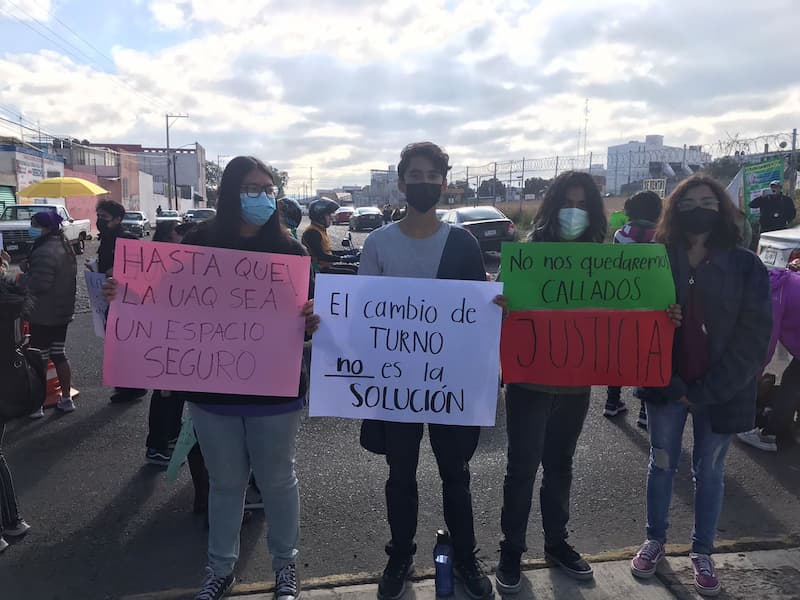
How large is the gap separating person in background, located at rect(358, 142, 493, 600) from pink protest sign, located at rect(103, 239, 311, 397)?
0.43 m

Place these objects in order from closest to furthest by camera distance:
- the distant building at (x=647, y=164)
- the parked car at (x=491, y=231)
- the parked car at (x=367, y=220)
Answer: the parked car at (x=491, y=231), the distant building at (x=647, y=164), the parked car at (x=367, y=220)

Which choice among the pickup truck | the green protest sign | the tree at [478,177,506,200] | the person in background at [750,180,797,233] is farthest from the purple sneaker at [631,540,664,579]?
the tree at [478,177,506,200]

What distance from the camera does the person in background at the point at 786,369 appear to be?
4.38 metres

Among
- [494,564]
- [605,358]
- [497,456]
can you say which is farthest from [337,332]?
[497,456]

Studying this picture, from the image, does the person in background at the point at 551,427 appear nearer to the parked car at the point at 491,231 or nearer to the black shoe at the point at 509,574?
the black shoe at the point at 509,574

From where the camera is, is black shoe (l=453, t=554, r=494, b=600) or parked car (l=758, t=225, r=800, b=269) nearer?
black shoe (l=453, t=554, r=494, b=600)

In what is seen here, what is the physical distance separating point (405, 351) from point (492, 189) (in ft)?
99.0

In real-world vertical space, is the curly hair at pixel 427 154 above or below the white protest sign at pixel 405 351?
above

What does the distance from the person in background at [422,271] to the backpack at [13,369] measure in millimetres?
1998

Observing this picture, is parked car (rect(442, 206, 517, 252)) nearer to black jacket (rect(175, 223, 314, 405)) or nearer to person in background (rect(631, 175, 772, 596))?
person in background (rect(631, 175, 772, 596))

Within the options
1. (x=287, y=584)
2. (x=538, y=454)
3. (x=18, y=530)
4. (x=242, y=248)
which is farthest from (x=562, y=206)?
(x=18, y=530)

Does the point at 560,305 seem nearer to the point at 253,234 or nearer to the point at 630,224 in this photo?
the point at 253,234

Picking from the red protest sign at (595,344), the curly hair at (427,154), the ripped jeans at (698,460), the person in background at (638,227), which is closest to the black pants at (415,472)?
the red protest sign at (595,344)

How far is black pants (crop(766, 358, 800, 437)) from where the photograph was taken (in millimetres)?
4652
